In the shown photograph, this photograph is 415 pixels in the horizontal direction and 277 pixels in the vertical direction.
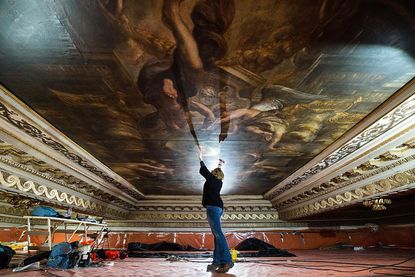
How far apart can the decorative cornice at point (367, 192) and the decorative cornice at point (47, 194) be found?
7.26m

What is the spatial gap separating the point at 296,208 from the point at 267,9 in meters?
8.74

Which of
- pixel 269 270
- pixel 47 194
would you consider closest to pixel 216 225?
pixel 269 270

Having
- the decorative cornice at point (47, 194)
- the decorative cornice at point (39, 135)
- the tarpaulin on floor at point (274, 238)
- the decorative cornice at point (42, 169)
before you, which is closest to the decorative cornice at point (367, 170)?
the tarpaulin on floor at point (274, 238)

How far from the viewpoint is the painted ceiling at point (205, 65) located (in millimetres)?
2338

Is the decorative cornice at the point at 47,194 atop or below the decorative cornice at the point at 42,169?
below

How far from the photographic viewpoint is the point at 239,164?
654 cm

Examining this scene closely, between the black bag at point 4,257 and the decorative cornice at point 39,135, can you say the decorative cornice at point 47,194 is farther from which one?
the black bag at point 4,257

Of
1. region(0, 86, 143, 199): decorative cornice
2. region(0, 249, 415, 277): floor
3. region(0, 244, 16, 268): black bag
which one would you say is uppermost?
region(0, 86, 143, 199): decorative cornice

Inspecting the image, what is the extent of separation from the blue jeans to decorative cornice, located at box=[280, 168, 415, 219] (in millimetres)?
3774

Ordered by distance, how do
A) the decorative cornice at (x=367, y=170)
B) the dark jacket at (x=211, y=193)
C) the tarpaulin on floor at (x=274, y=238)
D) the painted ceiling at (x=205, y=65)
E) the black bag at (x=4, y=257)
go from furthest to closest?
the tarpaulin on floor at (x=274, y=238), the decorative cornice at (x=367, y=170), the black bag at (x=4, y=257), the dark jacket at (x=211, y=193), the painted ceiling at (x=205, y=65)

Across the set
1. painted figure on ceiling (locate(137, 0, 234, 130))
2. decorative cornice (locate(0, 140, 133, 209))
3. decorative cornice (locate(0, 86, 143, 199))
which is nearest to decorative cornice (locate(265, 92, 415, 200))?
painted figure on ceiling (locate(137, 0, 234, 130))

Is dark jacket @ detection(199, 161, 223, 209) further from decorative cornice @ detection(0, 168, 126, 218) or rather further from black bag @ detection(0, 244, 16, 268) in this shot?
decorative cornice @ detection(0, 168, 126, 218)

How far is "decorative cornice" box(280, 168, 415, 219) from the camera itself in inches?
193

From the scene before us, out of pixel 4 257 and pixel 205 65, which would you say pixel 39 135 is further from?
pixel 205 65
